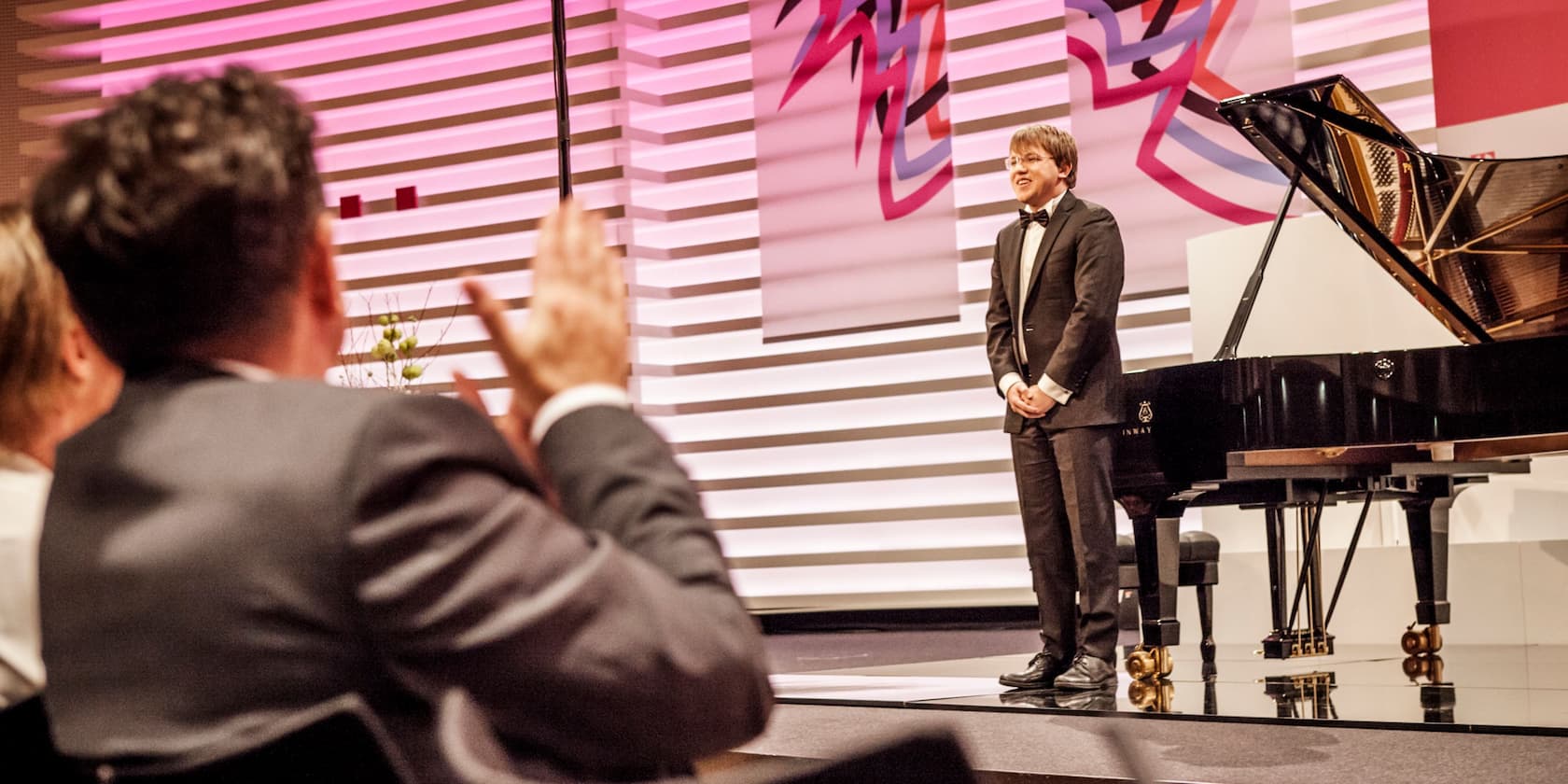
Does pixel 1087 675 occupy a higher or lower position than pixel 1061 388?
lower

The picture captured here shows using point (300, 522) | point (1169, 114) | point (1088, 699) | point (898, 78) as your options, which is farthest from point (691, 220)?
point (300, 522)

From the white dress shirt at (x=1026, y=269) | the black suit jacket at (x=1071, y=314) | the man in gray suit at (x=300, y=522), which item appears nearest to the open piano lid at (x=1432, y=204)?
the black suit jacket at (x=1071, y=314)

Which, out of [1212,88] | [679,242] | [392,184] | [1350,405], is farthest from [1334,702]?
[392,184]

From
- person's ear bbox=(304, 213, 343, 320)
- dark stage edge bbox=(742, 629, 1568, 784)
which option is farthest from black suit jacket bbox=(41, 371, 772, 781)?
dark stage edge bbox=(742, 629, 1568, 784)

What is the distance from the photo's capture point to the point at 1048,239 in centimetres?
431

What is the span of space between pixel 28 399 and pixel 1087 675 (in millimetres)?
3268

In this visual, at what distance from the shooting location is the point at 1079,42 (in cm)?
625

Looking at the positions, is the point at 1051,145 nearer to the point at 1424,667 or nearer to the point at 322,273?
the point at 1424,667

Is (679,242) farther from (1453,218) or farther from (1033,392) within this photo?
(1453,218)

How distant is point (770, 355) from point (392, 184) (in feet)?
7.30

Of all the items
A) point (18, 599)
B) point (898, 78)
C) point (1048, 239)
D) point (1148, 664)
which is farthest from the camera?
point (898, 78)

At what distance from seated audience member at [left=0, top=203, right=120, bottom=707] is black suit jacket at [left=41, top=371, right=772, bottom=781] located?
0.54 meters

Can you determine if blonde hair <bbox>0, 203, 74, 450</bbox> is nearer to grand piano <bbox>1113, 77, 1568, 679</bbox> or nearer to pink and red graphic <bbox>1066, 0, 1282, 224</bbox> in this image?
grand piano <bbox>1113, 77, 1568, 679</bbox>

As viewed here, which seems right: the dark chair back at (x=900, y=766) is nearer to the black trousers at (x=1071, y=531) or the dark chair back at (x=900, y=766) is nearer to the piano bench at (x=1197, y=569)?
the black trousers at (x=1071, y=531)
